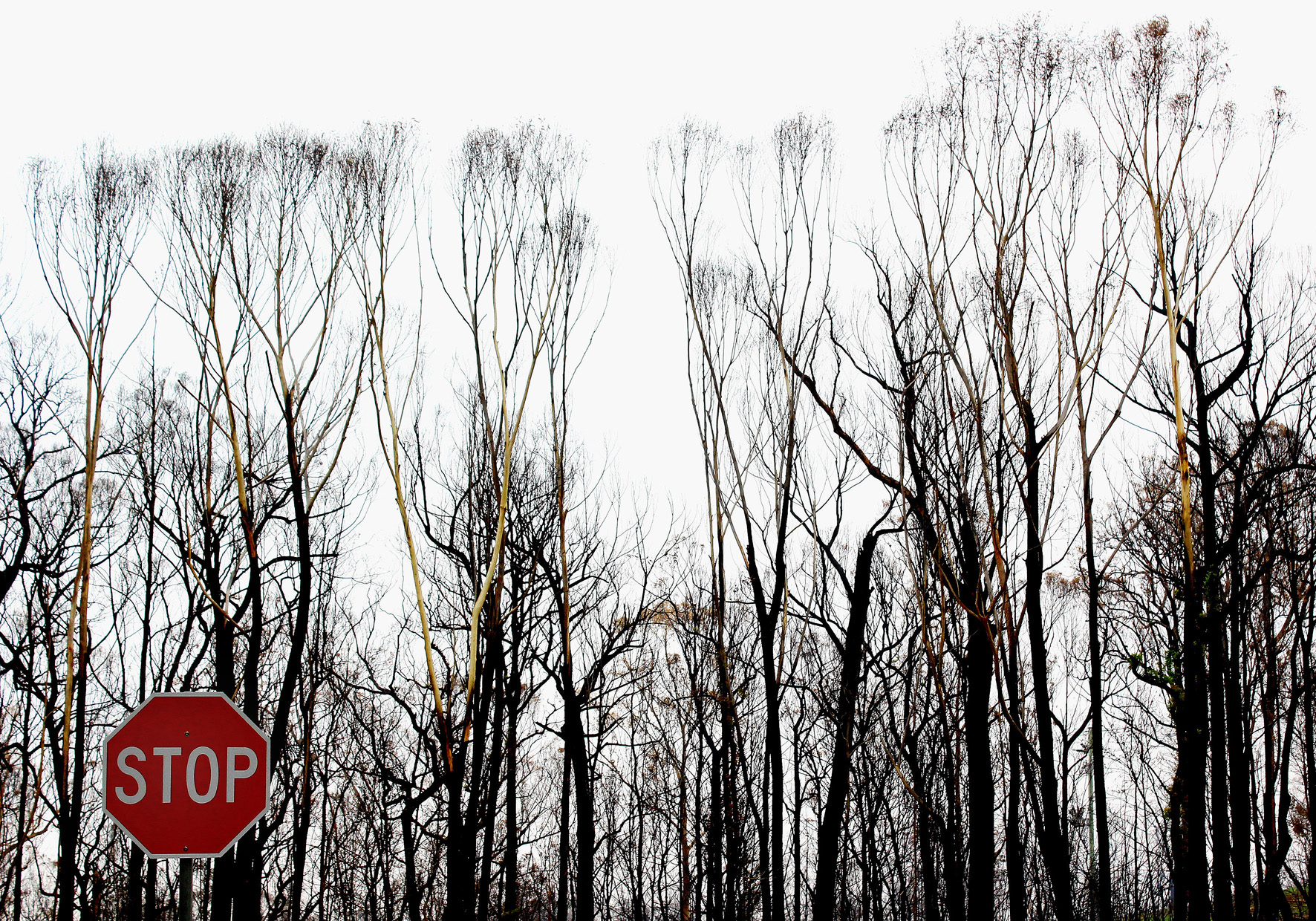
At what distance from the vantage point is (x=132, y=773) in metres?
4.82

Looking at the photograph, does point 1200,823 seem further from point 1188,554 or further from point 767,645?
point 767,645

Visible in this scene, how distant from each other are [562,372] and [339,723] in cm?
1320

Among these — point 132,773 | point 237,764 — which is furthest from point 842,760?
point 132,773

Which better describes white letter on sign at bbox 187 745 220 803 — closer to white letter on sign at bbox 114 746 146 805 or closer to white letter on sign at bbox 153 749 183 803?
white letter on sign at bbox 153 749 183 803

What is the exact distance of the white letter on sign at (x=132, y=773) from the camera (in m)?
4.80

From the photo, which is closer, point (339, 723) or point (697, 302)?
point (697, 302)

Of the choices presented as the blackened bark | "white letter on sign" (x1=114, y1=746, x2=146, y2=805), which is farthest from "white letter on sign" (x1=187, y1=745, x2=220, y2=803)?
the blackened bark

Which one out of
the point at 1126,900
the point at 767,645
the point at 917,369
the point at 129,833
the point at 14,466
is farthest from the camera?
the point at 1126,900

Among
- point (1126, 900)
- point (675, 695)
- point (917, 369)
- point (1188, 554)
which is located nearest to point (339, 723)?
point (675, 695)

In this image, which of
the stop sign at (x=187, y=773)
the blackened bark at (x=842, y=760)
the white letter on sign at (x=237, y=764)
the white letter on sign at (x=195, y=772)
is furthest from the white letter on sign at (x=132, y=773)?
the blackened bark at (x=842, y=760)

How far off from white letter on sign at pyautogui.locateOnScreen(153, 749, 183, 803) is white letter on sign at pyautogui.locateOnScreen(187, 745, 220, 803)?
2.7 inches

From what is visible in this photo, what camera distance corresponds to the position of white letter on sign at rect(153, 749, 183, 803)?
4.84 metres

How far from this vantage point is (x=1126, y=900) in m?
38.0

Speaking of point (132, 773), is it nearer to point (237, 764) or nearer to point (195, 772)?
point (195, 772)
